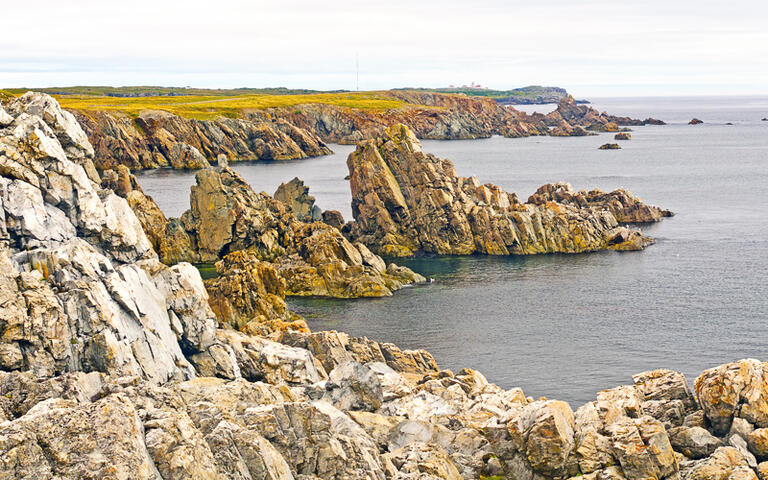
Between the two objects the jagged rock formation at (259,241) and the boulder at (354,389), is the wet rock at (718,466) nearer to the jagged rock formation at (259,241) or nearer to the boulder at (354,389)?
the boulder at (354,389)

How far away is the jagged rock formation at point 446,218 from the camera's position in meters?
129

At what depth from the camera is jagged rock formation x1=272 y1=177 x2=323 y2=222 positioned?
456 ft

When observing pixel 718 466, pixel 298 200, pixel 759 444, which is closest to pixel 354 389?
pixel 718 466

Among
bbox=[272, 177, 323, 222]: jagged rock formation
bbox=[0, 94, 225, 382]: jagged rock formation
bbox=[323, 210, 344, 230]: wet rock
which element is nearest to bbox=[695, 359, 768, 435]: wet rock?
bbox=[0, 94, 225, 382]: jagged rock formation

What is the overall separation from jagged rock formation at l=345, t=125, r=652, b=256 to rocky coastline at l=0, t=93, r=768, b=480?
61992 millimetres

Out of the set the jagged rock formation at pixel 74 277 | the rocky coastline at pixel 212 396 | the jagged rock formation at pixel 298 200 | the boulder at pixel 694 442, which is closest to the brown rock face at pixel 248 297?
the rocky coastline at pixel 212 396

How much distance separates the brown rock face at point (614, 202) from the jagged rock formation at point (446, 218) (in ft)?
31.7

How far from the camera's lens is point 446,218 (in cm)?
13100

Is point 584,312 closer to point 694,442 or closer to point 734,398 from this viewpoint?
point 734,398

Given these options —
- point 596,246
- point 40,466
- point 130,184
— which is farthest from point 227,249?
point 40,466

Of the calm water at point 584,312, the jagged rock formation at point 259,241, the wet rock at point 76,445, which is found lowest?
the calm water at point 584,312

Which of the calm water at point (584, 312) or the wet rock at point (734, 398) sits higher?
the wet rock at point (734, 398)

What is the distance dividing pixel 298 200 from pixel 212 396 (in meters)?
103

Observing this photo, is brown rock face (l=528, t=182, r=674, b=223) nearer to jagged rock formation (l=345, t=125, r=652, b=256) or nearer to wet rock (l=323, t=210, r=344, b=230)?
jagged rock formation (l=345, t=125, r=652, b=256)
